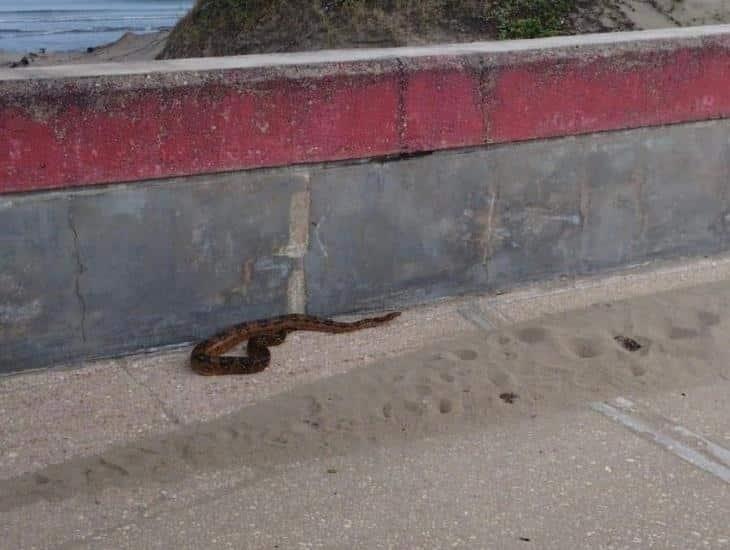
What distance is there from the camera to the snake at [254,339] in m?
5.50

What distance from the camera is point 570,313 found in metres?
6.29

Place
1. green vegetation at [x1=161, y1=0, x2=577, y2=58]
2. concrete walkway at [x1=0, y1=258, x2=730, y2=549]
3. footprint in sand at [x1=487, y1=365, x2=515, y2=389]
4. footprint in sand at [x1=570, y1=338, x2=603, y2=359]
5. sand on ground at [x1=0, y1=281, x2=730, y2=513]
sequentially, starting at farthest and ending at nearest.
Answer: green vegetation at [x1=161, y1=0, x2=577, y2=58] < footprint in sand at [x1=570, y1=338, x2=603, y2=359] < footprint in sand at [x1=487, y1=365, x2=515, y2=389] < sand on ground at [x1=0, y1=281, x2=730, y2=513] < concrete walkway at [x1=0, y1=258, x2=730, y2=549]

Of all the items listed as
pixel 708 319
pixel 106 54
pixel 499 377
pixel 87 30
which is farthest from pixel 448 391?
pixel 87 30

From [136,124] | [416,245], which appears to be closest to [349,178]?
[416,245]

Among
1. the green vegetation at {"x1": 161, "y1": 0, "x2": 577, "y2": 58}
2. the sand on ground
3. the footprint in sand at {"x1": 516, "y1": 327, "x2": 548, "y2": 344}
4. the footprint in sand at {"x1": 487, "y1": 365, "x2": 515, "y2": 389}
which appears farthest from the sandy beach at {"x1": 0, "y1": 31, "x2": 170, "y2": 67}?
the footprint in sand at {"x1": 487, "y1": 365, "x2": 515, "y2": 389}

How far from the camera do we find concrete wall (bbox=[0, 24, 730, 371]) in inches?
205

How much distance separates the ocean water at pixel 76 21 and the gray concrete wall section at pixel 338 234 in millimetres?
14634

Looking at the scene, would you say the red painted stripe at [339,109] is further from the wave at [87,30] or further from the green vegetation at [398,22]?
the wave at [87,30]

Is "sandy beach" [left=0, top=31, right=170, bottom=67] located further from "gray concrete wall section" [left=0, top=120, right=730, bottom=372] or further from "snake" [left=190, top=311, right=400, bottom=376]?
"snake" [left=190, top=311, right=400, bottom=376]

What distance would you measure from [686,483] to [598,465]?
13.9 inches

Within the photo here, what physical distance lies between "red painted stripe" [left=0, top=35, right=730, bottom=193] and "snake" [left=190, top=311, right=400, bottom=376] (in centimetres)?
84

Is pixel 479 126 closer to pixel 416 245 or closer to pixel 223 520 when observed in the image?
pixel 416 245

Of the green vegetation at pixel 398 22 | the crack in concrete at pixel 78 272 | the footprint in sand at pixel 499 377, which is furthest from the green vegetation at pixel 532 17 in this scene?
the crack in concrete at pixel 78 272

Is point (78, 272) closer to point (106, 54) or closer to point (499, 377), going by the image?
point (499, 377)
